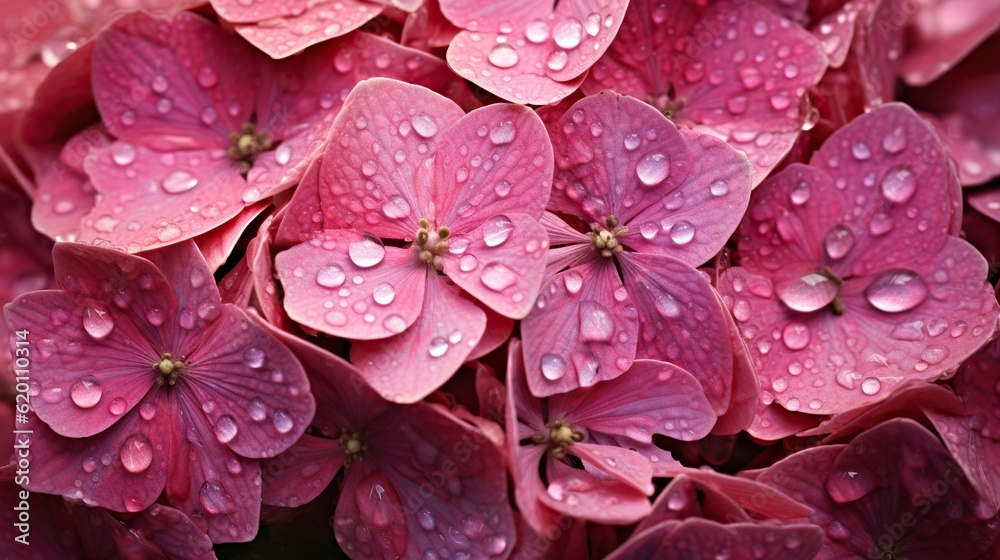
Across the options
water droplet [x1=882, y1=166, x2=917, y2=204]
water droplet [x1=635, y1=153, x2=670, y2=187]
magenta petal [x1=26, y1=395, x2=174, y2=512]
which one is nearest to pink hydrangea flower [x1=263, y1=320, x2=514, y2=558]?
magenta petal [x1=26, y1=395, x2=174, y2=512]

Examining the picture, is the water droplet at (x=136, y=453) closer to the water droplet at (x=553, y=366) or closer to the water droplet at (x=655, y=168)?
the water droplet at (x=553, y=366)

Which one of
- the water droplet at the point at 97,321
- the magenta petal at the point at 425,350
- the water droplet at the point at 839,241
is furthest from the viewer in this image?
the water droplet at the point at 839,241

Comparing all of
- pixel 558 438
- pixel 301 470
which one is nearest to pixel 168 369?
pixel 301 470

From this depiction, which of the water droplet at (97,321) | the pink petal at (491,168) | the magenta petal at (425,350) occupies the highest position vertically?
the pink petal at (491,168)

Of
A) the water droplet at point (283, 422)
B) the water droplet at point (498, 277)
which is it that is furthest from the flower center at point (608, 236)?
the water droplet at point (283, 422)

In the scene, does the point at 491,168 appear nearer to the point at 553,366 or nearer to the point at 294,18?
the point at 553,366

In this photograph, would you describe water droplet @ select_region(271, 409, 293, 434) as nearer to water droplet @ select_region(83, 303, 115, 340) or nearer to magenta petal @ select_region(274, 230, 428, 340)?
magenta petal @ select_region(274, 230, 428, 340)
